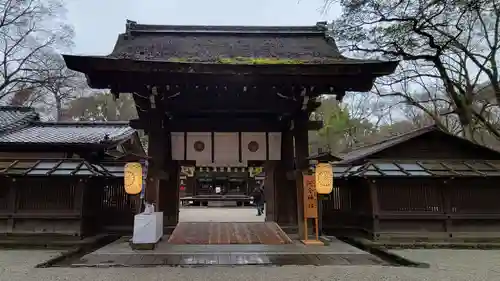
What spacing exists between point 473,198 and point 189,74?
8.37 m

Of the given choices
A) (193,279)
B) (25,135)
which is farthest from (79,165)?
(193,279)

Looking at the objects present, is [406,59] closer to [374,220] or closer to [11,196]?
[374,220]

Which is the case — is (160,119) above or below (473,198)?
above

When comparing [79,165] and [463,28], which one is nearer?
[79,165]

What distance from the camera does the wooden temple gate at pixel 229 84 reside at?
21.6 ft

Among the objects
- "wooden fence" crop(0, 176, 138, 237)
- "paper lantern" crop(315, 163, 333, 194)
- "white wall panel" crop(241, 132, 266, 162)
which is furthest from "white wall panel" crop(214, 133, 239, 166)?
"wooden fence" crop(0, 176, 138, 237)

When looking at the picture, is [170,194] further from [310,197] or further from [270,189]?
[310,197]

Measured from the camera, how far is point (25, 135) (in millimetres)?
11688

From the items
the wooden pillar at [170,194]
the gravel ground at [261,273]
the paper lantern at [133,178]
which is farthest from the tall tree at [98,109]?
the gravel ground at [261,273]

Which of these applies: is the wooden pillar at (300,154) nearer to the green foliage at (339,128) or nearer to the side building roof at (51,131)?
the side building roof at (51,131)

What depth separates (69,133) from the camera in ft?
40.2

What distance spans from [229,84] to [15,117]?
36.8 ft

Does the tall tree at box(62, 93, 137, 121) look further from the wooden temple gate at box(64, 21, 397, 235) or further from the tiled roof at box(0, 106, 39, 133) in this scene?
the wooden temple gate at box(64, 21, 397, 235)

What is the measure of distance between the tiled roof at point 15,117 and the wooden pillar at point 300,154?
10517 mm
